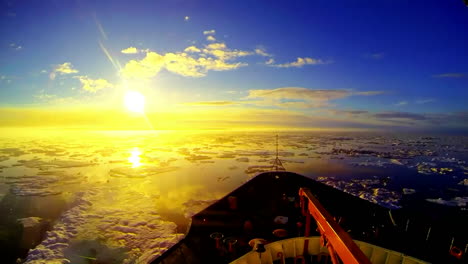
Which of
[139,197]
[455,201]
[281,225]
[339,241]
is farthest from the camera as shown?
[139,197]

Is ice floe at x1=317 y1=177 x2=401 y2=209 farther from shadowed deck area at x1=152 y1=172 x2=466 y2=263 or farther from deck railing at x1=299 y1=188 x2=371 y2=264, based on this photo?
deck railing at x1=299 y1=188 x2=371 y2=264

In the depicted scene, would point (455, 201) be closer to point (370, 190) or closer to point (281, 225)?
point (370, 190)

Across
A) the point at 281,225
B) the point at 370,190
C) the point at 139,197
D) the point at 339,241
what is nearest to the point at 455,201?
the point at 370,190

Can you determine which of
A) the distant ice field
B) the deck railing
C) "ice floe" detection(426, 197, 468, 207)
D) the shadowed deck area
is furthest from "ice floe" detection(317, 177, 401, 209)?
the deck railing

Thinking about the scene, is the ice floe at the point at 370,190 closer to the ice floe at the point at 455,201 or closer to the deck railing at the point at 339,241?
the ice floe at the point at 455,201

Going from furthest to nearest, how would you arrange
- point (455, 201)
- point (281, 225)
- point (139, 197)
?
point (139, 197), point (455, 201), point (281, 225)

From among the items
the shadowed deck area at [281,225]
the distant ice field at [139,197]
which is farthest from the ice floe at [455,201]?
the shadowed deck area at [281,225]

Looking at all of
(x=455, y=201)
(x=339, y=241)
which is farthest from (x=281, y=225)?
(x=455, y=201)

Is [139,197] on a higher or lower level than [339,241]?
Result: lower

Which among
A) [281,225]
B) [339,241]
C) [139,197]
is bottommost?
[139,197]

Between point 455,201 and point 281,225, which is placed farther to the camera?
point 455,201

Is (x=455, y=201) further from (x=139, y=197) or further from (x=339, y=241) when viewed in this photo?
(x=139, y=197)

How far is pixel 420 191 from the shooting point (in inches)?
966

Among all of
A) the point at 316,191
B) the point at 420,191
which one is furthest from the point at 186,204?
the point at 420,191
